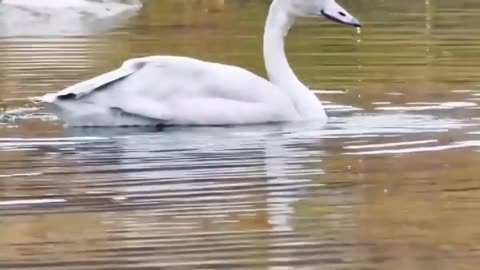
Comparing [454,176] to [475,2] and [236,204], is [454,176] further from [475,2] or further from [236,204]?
[475,2]

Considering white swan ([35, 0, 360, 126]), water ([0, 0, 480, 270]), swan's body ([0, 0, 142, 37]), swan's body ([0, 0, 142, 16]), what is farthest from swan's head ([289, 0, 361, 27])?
swan's body ([0, 0, 142, 16])

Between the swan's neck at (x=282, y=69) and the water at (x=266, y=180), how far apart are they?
0.55 feet

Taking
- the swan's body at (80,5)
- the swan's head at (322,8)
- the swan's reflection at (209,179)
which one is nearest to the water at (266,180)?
the swan's reflection at (209,179)

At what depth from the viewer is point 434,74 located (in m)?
11.7

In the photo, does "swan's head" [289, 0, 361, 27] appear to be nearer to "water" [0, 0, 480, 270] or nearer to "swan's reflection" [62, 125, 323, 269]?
"water" [0, 0, 480, 270]

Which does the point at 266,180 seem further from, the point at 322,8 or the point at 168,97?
the point at 322,8

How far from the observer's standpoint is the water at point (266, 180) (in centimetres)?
600

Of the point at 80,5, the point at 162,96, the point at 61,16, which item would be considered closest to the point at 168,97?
the point at 162,96

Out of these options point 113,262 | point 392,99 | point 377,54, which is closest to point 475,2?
point 377,54

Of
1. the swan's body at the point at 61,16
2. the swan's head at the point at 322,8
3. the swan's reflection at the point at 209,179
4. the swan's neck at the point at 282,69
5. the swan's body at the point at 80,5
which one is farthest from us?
the swan's body at the point at 80,5

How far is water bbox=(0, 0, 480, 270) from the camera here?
6000 millimetres

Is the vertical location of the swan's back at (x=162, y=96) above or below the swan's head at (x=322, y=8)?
below

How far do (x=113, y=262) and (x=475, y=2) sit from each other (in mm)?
14914

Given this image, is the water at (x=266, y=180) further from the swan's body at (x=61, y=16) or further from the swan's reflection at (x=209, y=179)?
the swan's body at (x=61, y=16)
